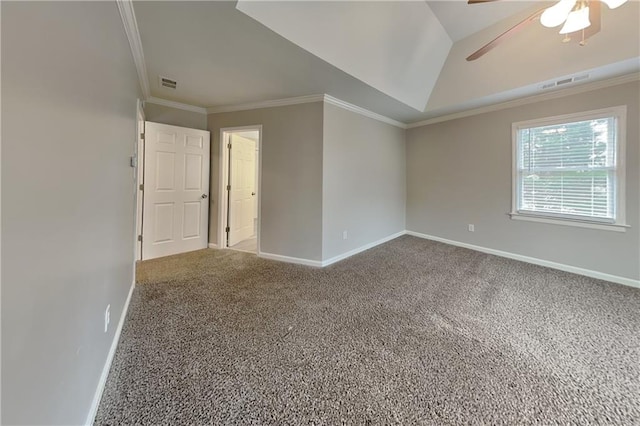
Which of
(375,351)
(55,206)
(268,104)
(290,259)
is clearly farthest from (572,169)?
(55,206)

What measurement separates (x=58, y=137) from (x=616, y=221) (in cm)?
484

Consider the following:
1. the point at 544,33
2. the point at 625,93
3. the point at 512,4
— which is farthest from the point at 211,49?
the point at 625,93

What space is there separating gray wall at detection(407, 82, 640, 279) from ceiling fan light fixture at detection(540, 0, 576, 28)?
2.05 m

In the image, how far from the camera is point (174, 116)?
12.7ft

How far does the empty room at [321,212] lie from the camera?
958mm

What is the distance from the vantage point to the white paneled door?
3555mm

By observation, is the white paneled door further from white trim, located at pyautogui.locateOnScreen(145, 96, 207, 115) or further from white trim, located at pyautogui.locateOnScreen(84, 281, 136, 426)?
white trim, located at pyautogui.locateOnScreen(84, 281, 136, 426)

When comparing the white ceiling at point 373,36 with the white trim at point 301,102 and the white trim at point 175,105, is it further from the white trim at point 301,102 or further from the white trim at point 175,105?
the white trim at point 175,105

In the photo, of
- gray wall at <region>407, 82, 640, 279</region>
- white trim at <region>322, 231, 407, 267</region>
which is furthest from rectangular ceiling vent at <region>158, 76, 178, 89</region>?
gray wall at <region>407, 82, 640, 279</region>

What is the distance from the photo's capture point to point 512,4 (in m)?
2.75

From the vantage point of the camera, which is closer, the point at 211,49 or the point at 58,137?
the point at 58,137

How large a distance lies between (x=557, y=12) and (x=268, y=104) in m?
3.07

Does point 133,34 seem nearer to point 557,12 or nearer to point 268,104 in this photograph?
point 268,104

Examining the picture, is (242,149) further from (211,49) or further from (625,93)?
(625,93)
